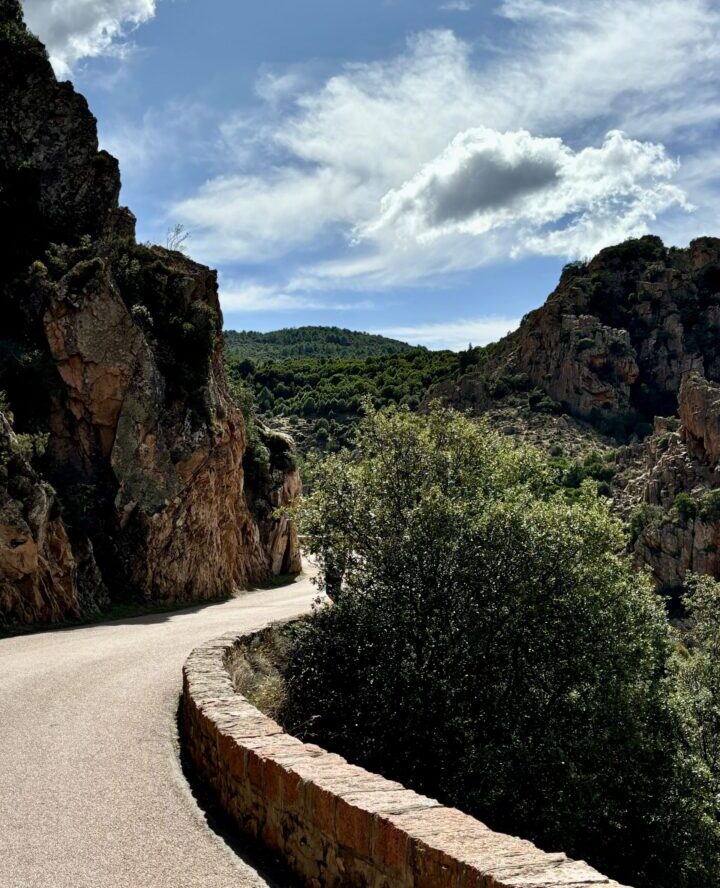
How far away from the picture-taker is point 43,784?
712 cm

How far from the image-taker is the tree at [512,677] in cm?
1091

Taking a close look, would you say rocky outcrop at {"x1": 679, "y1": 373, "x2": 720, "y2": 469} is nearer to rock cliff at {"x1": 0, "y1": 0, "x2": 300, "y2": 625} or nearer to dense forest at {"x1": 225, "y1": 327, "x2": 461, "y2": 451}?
dense forest at {"x1": 225, "y1": 327, "x2": 461, "y2": 451}

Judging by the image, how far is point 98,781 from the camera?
23.8ft

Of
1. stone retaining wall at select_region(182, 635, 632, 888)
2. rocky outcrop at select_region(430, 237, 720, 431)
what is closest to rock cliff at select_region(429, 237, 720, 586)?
rocky outcrop at select_region(430, 237, 720, 431)

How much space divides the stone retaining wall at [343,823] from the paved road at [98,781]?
351 mm

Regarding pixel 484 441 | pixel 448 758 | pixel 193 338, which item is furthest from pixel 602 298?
pixel 448 758

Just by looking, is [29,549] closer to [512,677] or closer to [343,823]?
[512,677]

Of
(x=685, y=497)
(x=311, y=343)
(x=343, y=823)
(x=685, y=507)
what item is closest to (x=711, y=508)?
(x=685, y=507)

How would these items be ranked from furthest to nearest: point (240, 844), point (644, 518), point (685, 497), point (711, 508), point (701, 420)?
point (701, 420) → point (644, 518) → point (685, 497) → point (711, 508) → point (240, 844)

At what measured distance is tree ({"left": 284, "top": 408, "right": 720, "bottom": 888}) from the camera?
10914mm

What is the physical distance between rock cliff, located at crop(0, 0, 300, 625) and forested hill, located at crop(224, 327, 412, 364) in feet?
333

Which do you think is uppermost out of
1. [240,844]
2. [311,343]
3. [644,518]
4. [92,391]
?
[311,343]

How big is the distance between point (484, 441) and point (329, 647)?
546cm

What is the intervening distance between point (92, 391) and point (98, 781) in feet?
57.6
